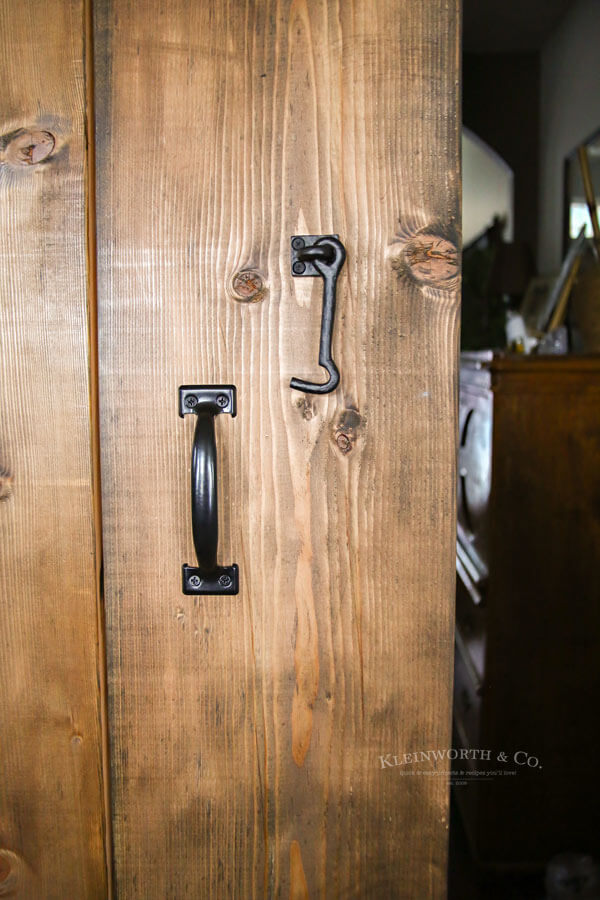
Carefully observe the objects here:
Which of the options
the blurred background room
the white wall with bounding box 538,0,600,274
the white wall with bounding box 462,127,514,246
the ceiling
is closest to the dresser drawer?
the blurred background room

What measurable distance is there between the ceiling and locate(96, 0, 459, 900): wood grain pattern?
272cm

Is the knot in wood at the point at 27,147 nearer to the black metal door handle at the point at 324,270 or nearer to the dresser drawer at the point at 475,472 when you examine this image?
the black metal door handle at the point at 324,270

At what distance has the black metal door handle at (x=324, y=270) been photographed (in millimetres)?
616

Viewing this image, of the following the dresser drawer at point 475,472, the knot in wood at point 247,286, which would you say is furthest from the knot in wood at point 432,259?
the dresser drawer at point 475,472

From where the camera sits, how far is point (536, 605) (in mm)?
1575

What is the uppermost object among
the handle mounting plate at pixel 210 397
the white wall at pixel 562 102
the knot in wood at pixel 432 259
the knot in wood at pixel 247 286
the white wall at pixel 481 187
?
the white wall at pixel 481 187

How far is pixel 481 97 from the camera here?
10.8ft

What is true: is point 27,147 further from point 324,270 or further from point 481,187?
point 481,187

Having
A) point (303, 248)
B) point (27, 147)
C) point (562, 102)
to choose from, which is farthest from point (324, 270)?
point (562, 102)

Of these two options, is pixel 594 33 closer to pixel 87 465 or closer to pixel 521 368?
pixel 521 368

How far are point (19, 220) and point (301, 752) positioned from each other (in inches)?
23.3

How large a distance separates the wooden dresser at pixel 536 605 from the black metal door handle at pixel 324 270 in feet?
3.21

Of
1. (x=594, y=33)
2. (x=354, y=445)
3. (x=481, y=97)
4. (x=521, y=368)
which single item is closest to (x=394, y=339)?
(x=354, y=445)

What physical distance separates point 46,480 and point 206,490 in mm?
174
